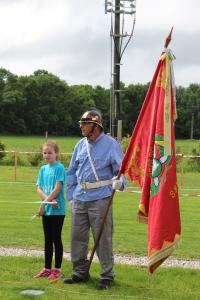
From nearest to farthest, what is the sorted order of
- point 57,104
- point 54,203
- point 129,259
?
point 54,203, point 129,259, point 57,104

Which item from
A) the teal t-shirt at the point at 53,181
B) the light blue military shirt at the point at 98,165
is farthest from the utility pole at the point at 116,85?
the light blue military shirt at the point at 98,165

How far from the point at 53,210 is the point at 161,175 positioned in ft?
5.34

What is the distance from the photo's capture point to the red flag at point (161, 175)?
→ 6215 mm

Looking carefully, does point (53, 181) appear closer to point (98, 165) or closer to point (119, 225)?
point (98, 165)

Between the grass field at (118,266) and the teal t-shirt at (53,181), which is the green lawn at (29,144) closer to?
the grass field at (118,266)

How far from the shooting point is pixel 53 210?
721 cm

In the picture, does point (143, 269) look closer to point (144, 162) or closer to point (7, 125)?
point (144, 162)

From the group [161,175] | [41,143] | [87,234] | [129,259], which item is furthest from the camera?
[41,143]

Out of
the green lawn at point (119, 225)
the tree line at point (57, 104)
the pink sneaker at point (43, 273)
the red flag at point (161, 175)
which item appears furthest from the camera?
the tree line at point (57, 104)

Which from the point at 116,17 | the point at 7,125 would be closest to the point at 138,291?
the point at 116,17

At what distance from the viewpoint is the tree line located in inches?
4294

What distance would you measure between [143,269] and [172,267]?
43cm

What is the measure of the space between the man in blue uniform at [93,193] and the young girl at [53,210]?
0.23m

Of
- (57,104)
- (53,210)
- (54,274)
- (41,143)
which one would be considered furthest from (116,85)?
(57,104)
